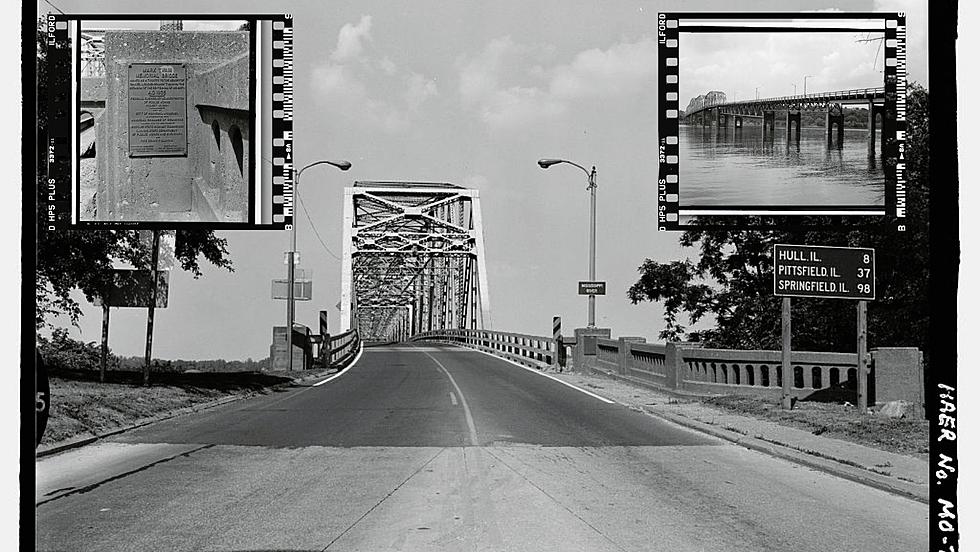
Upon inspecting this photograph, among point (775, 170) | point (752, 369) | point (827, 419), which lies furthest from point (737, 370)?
point (775, 170)

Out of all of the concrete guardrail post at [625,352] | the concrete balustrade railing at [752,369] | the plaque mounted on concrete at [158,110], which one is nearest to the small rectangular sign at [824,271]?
the concrete balustrade railing at [752,369]

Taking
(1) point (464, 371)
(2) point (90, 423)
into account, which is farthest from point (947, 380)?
(1) point (464, 371)

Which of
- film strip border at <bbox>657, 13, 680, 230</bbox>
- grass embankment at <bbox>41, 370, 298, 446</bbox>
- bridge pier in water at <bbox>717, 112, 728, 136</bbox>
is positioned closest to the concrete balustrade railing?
grass embankment at <bbox>41, 370, 298, 446</bbox>

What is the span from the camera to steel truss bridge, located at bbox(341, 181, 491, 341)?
58125mm

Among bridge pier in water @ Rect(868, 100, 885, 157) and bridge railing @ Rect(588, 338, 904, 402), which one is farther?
bridge railing @ Rect(588, 338, 904, 402)

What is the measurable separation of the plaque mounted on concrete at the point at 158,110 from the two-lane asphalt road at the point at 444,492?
264cm

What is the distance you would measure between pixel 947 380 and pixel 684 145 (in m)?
2.35

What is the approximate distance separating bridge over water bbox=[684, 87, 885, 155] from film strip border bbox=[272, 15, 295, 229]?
236 cm

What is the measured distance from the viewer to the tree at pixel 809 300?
6344mm

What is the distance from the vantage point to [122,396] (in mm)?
14703

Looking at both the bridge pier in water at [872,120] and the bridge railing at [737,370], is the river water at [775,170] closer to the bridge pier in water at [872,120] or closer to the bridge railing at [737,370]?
the bridge pier in water at [872,120]

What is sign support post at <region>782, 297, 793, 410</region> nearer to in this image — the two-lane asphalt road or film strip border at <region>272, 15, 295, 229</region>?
the two-lane asphalt road

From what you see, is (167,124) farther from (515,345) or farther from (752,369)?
(515,345)

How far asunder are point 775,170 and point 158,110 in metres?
3.87
